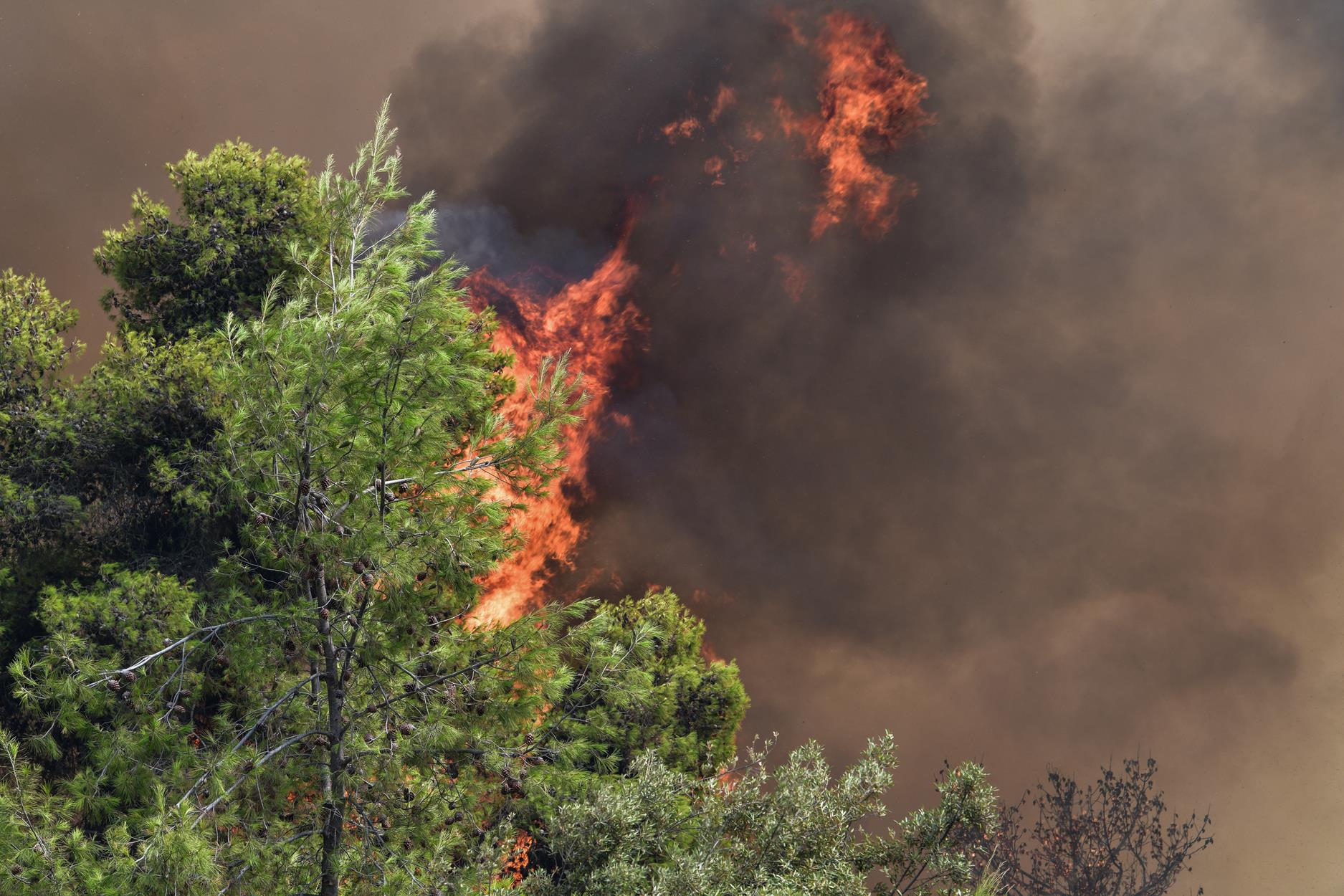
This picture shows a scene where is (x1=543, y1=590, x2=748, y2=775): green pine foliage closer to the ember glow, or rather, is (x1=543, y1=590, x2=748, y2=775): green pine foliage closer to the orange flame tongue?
the orange flame tongue

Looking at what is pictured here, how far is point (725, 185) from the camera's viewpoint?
19859 millimetres

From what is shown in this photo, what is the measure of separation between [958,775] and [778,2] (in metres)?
16.4

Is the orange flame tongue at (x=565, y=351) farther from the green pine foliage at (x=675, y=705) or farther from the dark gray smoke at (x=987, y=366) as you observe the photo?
the green pine foliage at (x=675, y=705)

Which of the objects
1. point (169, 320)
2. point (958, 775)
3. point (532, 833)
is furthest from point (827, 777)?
point (169, 320)

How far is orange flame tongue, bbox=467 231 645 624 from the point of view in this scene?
61.2 feet

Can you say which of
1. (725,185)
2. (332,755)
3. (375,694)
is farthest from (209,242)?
(725,185)

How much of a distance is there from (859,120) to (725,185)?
2932 millimetres

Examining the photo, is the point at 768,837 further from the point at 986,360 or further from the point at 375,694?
the point at 986,360

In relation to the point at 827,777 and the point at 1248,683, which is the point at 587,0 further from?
the point at 1248,683

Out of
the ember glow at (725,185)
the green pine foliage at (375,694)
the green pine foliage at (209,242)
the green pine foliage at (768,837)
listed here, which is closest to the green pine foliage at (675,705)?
the green pine foliage at (375,694)

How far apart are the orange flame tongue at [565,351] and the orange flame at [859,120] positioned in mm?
4178

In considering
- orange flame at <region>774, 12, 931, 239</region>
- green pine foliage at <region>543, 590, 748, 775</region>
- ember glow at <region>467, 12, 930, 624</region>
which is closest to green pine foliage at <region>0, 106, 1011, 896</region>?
green pine foliage at <region>543, 590, 748, 775</region>

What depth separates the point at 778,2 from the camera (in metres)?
19.7

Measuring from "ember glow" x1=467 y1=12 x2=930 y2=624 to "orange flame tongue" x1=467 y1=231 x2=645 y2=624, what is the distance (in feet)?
0.07
